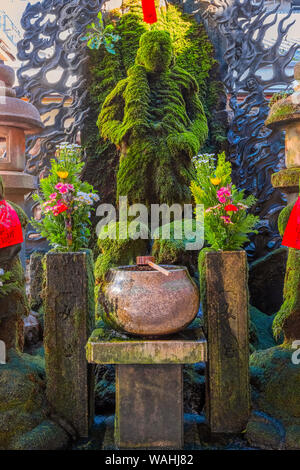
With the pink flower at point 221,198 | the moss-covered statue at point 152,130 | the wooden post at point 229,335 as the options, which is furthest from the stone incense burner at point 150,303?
the moss-covered statue at point 152,130

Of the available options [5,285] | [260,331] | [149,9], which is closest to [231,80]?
[149,9]

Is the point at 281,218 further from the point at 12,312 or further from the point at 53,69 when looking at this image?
the point at 53,69

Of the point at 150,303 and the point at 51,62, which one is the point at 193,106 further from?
the point at 150,303

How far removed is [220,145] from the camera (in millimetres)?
7094

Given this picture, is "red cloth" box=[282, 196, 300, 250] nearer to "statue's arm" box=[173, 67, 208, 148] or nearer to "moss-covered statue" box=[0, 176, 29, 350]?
"moss-covered statue" box=[0, 176, 29, 350]

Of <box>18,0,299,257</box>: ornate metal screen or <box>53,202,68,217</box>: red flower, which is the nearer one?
<box>53,202,68,217</box>: red flower

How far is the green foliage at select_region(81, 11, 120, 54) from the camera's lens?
258 inches

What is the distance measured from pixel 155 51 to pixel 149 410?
509cm

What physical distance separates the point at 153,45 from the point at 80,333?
4562mm

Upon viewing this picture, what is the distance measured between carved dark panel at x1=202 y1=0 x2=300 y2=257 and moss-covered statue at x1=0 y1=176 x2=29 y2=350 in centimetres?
429

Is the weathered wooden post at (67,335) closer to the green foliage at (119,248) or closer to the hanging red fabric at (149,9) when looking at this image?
the green foliage at (119,248)

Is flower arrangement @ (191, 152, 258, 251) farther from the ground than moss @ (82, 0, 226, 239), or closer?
closer

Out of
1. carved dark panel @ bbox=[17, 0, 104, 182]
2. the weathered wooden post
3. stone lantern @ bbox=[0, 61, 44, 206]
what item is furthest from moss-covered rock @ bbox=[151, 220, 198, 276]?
carved dark panel @ bbox=[17, 0, 104, 182]

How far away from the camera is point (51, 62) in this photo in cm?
657
